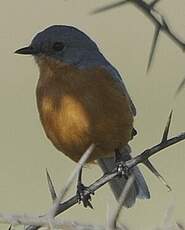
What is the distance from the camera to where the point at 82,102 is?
3.59 meters

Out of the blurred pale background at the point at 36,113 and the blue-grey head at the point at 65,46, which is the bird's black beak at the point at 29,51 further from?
the blurred pale background at the point at 36,113

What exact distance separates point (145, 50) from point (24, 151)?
178 centimetres

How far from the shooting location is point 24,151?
8234 millimetres

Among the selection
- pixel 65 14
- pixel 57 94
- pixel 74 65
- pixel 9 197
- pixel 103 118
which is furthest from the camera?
pixel 65 14

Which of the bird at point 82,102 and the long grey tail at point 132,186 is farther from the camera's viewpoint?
the long grey tail at point 132,186

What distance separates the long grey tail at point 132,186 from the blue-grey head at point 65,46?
50cm

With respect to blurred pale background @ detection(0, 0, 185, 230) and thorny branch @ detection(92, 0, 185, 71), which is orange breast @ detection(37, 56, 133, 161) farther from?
blurred pale background @ detection(0, 0, 185, 230)

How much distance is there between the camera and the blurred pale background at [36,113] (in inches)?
274

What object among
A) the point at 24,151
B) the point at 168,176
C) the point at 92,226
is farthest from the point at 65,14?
the point at 92,226

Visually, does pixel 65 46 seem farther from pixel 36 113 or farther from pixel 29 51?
pixel 36 113

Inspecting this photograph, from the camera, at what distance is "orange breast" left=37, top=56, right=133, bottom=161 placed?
3480 millimetres

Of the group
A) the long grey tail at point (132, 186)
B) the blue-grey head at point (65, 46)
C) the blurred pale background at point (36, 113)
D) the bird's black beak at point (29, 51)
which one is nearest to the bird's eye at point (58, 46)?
the blue-grey head at point (65, 46)

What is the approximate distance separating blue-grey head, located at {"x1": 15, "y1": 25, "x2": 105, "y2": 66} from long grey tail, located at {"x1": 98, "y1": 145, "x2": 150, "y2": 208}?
19.7 inches

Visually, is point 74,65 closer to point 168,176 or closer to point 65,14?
point 168,176
